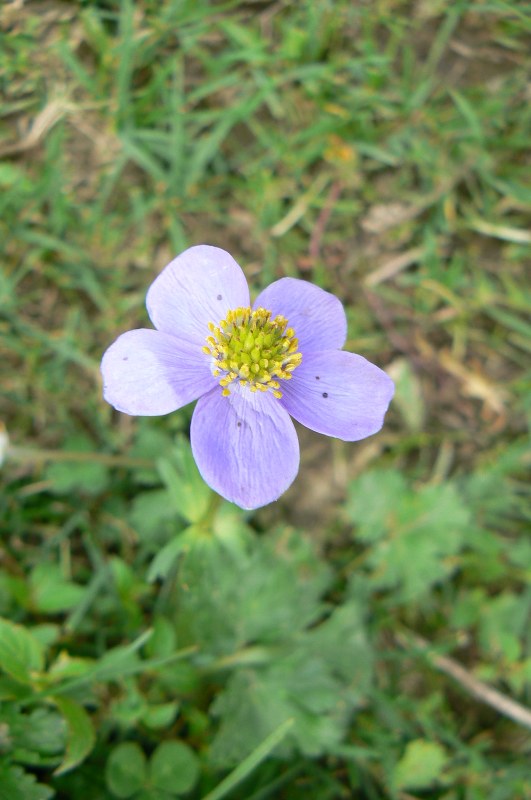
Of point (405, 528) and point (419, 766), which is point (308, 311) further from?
point (419, 766)

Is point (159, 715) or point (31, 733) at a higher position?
point (31, 733)

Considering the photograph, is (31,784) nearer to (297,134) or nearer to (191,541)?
(191,541)

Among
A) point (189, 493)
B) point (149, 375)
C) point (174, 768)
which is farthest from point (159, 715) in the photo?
point (149, 375)

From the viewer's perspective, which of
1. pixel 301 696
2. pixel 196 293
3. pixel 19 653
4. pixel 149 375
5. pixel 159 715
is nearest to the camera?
pixel 149 375

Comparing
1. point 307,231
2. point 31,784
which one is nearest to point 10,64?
point 307,231

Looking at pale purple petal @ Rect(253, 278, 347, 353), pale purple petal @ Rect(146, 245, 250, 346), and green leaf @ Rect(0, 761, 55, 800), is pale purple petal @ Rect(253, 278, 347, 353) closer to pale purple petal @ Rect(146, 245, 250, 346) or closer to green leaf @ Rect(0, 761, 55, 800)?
pale purple petal @ Rect(146, 245, 250, 346)

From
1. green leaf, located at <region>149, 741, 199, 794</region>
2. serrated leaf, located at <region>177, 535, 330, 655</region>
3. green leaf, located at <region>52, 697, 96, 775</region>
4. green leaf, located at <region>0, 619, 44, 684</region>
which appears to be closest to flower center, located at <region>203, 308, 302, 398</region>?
serrated leaf, located at <region>177, 535, 330, 655</region>

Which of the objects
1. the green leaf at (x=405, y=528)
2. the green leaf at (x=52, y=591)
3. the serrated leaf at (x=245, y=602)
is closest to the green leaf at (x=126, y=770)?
the serrated leaf at (x=245, y=602)
